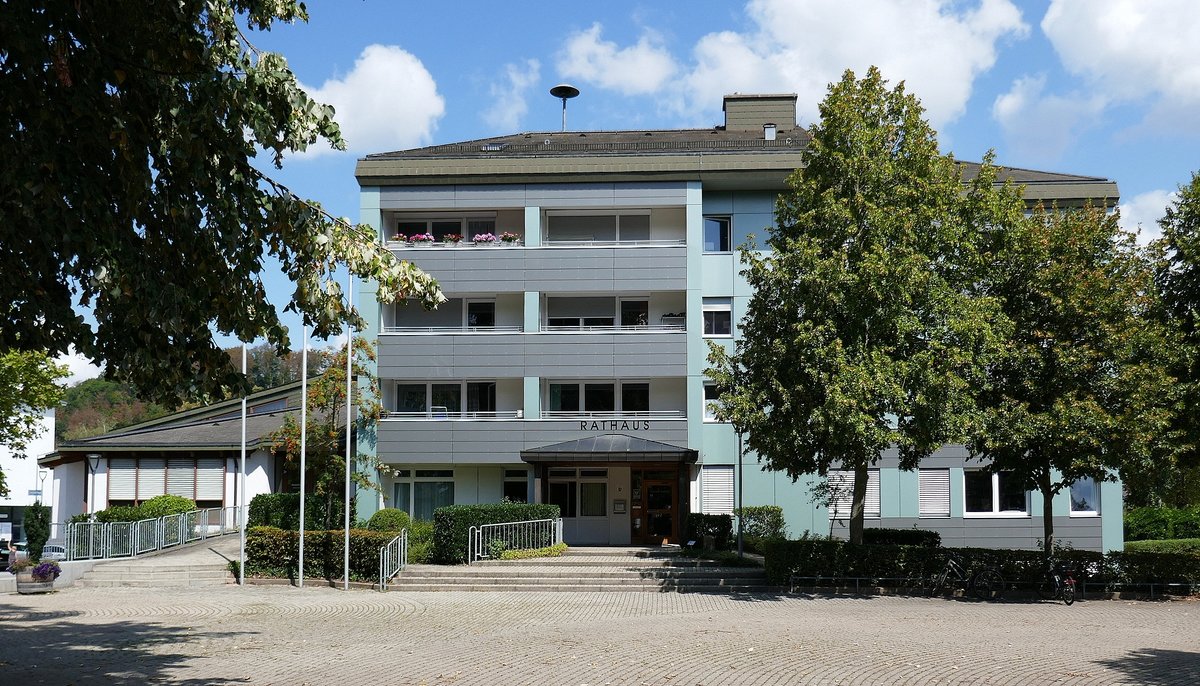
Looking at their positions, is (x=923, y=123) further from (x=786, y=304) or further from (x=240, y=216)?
(x=240, y=216)

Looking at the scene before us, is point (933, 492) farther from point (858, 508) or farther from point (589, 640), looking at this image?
point (589, 640)

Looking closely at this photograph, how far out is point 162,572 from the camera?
1047 inches

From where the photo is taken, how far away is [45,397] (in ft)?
106

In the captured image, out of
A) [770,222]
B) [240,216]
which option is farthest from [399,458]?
[240,216]

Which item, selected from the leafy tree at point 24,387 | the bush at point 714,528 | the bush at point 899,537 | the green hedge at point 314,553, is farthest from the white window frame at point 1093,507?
the leafy tree at point 24,387

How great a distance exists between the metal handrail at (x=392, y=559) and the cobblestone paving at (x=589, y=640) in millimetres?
1516

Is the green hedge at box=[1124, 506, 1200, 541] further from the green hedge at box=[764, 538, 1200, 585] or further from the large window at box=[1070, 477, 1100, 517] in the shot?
the green hedge at box=[764, 538, 1200, 585]

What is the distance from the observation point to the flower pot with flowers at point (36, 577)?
23219mm

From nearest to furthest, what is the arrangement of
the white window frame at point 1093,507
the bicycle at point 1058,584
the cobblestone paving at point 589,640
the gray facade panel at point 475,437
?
the cobblestone paving at point 589,640, the bicycle at point 1058,584, the white window frame at point 1093,507, the gray facade panel at point 475,437

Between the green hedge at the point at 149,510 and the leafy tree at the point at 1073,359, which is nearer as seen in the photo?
the leafy tree at the point at 1073,359

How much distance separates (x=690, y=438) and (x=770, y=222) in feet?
23.4

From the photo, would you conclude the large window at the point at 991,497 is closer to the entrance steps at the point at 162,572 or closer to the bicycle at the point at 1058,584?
the bicycle at the point at 1058,584

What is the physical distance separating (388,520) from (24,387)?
488 inches

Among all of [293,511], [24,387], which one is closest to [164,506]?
[293,511]
